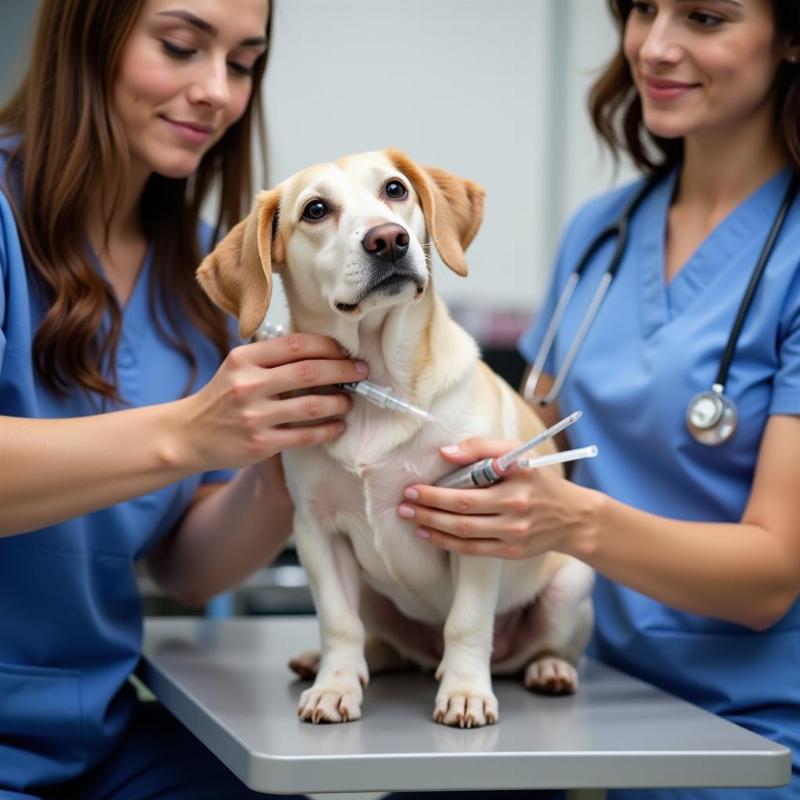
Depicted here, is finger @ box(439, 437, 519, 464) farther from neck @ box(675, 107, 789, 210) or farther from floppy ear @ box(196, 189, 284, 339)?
neck @ box(675, 107, 789, 210)

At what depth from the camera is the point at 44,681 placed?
130 centimetres

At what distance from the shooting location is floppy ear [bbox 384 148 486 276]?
4.02 ft

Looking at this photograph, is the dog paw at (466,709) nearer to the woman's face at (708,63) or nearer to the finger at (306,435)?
the finger at (306,435)

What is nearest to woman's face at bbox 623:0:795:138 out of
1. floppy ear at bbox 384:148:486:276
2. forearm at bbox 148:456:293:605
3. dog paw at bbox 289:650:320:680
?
floppy ear at bbox 384:148:486:276

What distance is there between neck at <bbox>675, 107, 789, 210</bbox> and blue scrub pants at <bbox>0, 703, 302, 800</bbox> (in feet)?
3.23

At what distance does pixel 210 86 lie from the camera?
1374 mm

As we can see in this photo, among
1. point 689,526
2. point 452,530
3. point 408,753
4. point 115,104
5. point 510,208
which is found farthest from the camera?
point 510,208

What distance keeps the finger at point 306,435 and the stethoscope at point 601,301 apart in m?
0.46

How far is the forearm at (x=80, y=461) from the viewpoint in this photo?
1130 millimetres

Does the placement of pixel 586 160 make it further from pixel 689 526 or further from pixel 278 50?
pixel 689 526

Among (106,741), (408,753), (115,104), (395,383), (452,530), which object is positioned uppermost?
(115,104)

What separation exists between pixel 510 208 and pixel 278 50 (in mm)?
899

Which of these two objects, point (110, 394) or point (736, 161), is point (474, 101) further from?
point (110, 394)

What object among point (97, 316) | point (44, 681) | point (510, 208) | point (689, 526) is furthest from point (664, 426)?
point (510, 208)
